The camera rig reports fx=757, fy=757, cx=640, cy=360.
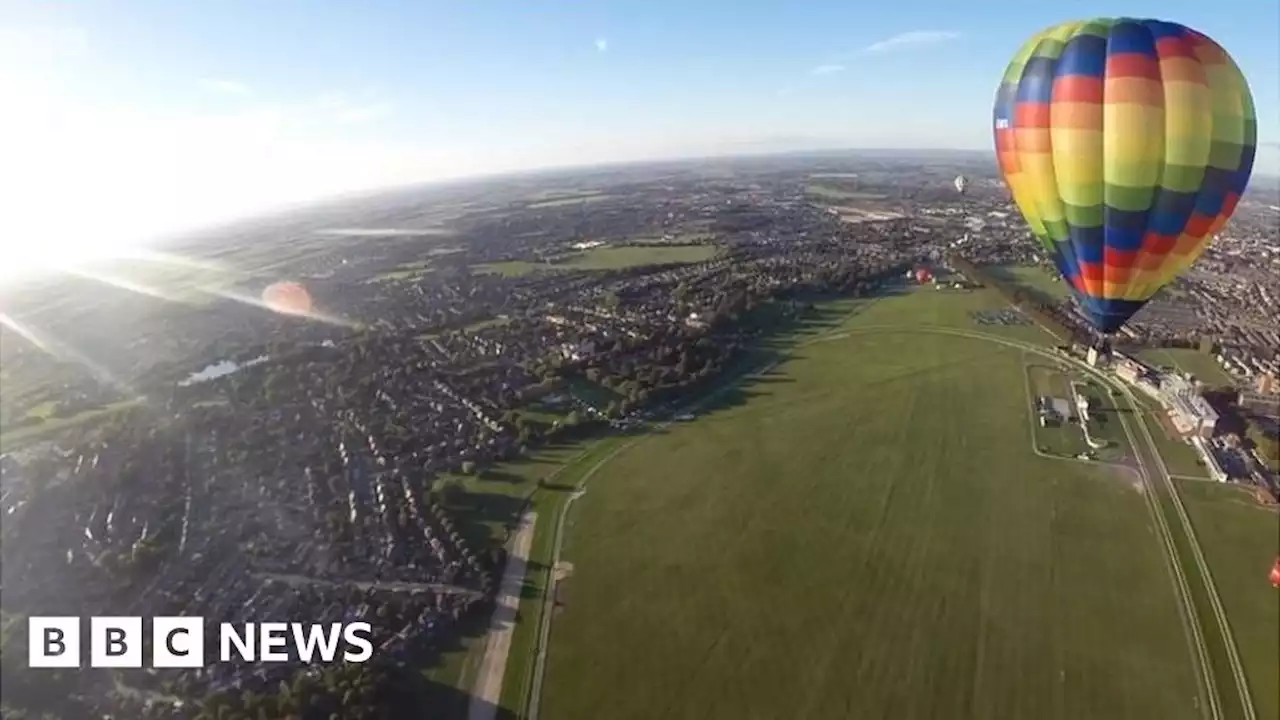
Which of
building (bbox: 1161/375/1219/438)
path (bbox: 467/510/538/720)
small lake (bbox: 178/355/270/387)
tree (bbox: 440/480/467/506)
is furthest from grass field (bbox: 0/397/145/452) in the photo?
building (bbox: 1161/375/1219/438)

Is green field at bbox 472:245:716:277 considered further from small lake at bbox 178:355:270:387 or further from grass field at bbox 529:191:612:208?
grass field at bbox 529:191:612:208

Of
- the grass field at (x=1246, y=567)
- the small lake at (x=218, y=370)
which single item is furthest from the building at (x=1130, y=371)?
the small lake at (x=218, y=370)

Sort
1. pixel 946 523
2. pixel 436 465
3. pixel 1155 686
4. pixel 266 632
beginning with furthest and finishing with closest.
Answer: pixel 436 465 < pixel 946 523 < pixel 266 632 < pixel 1155 686

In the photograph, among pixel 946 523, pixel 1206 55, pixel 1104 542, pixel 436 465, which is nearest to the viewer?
pixel 1206 55

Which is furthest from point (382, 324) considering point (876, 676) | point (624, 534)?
point (876, 676)

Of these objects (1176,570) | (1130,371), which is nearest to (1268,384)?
(1130,371)

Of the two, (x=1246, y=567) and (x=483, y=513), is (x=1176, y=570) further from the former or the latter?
(x=483, y=513)

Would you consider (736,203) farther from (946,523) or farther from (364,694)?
(364,694)
